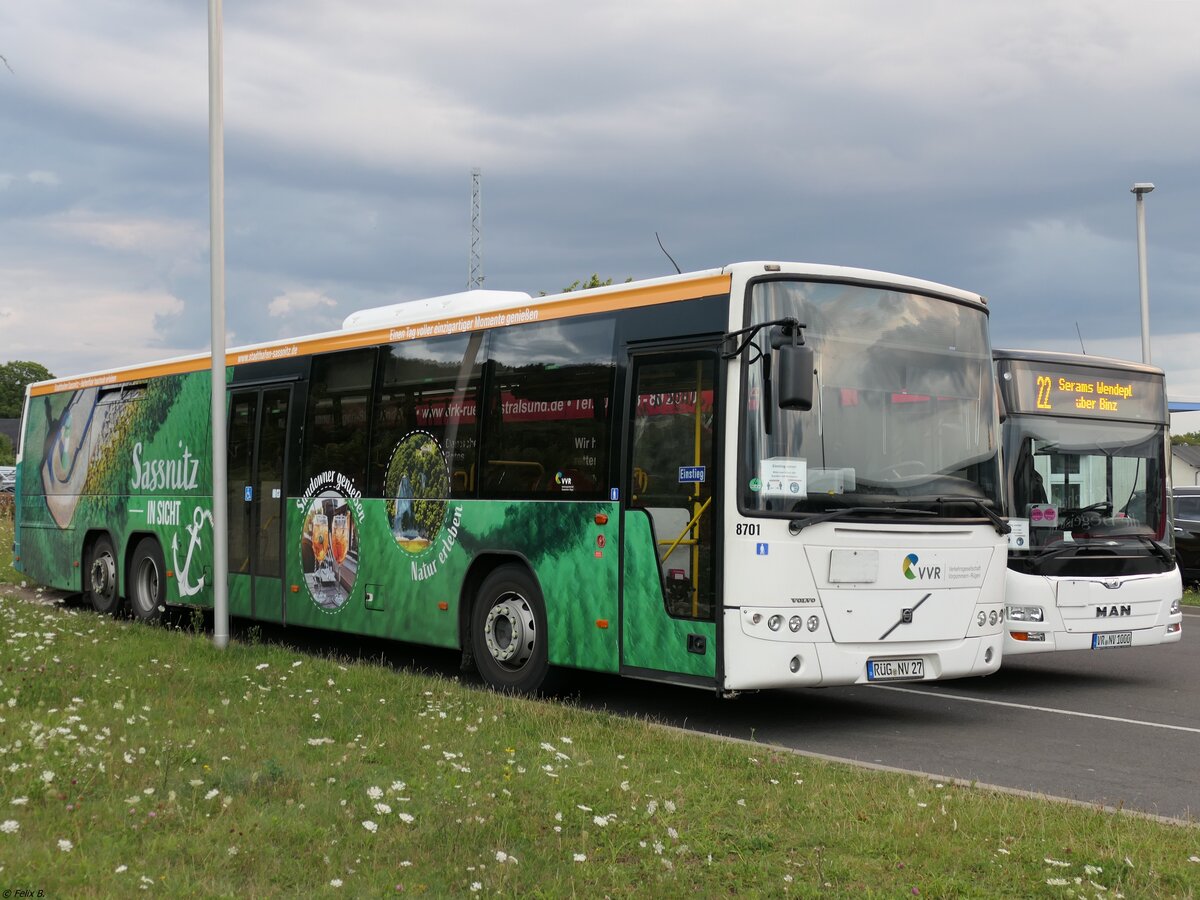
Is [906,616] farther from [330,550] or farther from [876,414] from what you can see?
[330,550]

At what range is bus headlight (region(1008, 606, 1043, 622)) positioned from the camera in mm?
12094

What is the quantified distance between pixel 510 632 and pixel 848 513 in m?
3.19

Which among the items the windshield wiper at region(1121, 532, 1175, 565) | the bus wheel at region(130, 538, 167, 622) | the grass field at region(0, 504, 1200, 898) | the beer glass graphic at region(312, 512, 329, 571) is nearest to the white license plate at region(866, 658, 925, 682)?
the grass field at region(0, 504, 1200, 898)

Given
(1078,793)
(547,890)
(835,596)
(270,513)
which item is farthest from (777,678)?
(270,513)

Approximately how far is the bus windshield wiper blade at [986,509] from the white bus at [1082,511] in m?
1.89

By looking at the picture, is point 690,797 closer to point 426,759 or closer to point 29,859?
point 426,759

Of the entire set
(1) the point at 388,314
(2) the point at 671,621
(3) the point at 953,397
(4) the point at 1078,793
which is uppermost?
(1) the point at 388,314

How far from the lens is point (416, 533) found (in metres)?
12.4

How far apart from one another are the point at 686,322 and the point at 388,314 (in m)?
5.24

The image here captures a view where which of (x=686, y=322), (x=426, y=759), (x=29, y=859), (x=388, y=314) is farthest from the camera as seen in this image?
(x=388, y=314)

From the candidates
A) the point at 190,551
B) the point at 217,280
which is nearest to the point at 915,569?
the point at 217,280

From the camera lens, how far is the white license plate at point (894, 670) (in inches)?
382

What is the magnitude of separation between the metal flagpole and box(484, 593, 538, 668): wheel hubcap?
305 cm

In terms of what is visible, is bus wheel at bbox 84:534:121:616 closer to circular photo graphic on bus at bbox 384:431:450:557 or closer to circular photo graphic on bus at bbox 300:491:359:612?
circular photo graphic on bus at bbox 300:491:359:612
